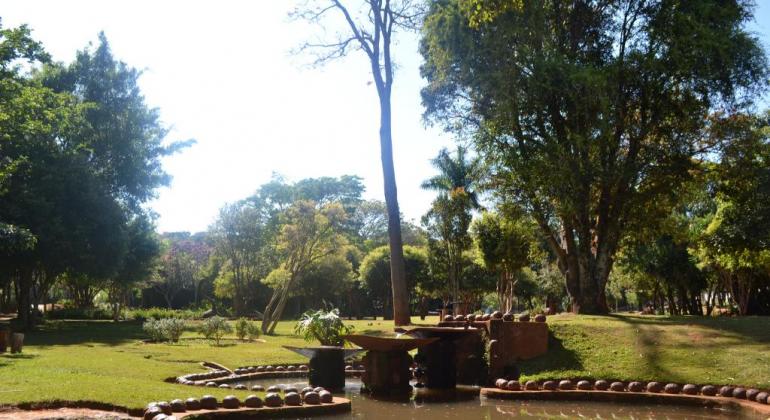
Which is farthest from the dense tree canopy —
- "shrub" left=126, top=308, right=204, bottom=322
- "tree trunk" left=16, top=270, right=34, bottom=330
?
"shrub" left=126, top=308, right=204, bottom=322

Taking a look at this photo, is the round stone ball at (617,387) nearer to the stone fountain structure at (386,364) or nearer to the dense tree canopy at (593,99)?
the stone fountain structure at (386,364)

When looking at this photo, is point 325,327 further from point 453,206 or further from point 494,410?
point 453,206

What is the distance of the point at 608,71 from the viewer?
18.7 meters

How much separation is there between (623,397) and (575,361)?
2.21 meters

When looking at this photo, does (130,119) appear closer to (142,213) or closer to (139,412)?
(142,213)

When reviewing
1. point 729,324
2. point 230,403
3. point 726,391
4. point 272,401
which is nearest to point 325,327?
point 272,401

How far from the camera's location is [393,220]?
20016mm

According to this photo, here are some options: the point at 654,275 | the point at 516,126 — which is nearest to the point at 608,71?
the point at 516,126

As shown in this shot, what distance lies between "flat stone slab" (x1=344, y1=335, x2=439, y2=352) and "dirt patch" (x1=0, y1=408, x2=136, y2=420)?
5315mm

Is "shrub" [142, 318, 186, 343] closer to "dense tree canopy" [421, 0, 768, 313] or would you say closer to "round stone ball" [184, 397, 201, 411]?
"dense tree canopy" [421, 0, 768, 313]

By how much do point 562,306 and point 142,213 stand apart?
36.1 m

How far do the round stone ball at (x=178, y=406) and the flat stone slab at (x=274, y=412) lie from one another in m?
0.14

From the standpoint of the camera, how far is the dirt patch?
8.39 metres

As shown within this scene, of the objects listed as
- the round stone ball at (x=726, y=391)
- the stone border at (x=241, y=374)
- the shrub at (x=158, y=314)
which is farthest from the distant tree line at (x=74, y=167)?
the round stone ball at (x=726, y=391)
